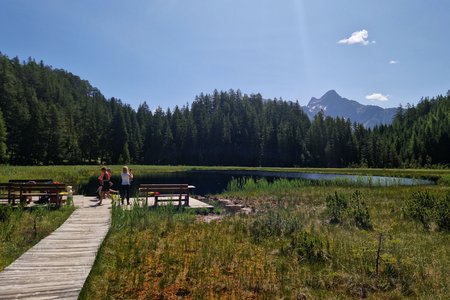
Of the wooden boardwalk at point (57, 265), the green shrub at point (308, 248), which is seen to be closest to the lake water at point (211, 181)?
the wooden boardwalk at point (57, 265)

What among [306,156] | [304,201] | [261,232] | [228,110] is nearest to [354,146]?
[306,156]

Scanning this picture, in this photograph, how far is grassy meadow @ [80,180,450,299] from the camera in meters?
8.33

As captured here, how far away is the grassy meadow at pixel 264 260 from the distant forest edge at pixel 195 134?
246 feet

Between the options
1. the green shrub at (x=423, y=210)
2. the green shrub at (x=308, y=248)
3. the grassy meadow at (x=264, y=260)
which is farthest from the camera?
the green shrub at (x=423, y=210)

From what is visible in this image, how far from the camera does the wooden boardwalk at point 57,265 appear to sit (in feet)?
24.6

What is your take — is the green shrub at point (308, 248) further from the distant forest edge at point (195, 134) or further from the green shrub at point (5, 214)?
the distant forest edge at point (195, 134)

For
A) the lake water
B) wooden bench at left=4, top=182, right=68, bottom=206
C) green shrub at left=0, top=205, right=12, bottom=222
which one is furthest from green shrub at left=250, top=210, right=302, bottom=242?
the lake water

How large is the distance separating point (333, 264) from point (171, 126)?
129246 millimetres

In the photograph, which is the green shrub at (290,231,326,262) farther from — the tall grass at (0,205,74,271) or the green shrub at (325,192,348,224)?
the tall grass at (0,205,74,271)

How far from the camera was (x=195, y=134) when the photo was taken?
13412cm

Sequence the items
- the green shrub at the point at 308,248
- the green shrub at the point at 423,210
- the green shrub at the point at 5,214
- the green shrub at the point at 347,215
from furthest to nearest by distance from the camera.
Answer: the green shrub at the point at 347,215
the green shrub at the point at 423,210
the green shrub at the point at 5,214
the green shrub at the point at 308,248

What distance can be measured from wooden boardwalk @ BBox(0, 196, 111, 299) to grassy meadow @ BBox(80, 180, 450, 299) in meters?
0.38

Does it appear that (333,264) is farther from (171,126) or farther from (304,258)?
(171,126)

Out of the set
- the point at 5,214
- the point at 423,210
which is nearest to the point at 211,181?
the point at 423,210
